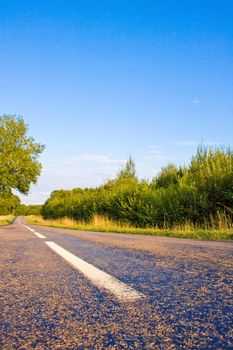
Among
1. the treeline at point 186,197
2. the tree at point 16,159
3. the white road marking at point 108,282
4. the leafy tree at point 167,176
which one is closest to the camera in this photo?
the white road marking at point 108,282

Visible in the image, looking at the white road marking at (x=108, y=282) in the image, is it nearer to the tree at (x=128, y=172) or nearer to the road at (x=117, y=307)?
the road at (x=117, y=307)

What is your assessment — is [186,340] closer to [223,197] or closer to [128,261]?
[128,261]

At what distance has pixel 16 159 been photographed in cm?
3247

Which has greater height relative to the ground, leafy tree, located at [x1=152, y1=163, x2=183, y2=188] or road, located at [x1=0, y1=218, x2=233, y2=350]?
leafy tree, located at [x1=152, y1=163, x2=183, y2=188]

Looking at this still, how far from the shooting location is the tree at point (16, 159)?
105ft

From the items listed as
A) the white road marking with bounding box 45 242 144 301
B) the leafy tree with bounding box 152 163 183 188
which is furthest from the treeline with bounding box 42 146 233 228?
the white road marking with bounding box 45 242 144 301

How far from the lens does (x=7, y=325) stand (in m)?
1.50

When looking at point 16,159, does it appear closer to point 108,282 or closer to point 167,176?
point 167,176

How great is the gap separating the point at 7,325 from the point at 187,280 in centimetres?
142

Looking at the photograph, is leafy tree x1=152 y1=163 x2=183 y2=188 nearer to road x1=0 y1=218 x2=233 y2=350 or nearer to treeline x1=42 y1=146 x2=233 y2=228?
treeline x1=42 y1=146 x2=233 y2=228

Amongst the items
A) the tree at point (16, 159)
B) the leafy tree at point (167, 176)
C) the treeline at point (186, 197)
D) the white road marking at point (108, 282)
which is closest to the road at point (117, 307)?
the white road marking at point (108, 282)

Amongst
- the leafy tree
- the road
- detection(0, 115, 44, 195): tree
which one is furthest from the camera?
detection(0, 115, 44, 195): tree

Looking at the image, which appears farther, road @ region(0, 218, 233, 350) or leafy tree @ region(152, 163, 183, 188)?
leafy tree @ region(152, 163, 183, 188)

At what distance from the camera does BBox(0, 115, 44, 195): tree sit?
3194 centimetres
